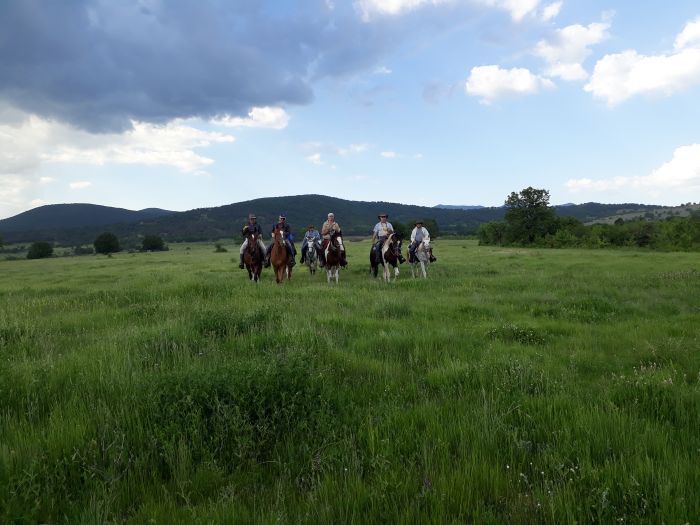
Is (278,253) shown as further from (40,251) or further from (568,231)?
(40,251)

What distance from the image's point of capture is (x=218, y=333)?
756cm

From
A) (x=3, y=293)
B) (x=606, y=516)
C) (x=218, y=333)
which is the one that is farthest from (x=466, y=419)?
(x=3, y=293)

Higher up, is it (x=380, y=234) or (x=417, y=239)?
(x=380, y=234)

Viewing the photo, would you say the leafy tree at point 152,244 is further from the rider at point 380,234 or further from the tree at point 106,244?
the rider at point 380,234

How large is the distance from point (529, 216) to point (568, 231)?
26.2 ft

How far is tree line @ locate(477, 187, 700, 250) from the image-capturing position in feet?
191

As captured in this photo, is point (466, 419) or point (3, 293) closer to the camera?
point (466, 419)

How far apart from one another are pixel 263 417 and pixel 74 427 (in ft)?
5.44

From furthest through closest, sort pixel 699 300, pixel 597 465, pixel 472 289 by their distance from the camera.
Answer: pixel 472 289, pixel 699 300, pixel 597 465

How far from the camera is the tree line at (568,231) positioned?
58.1 meters

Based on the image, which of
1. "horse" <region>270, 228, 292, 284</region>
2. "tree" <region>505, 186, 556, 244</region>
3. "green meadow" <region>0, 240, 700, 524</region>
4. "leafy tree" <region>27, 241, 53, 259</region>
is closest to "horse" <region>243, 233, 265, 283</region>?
"horse" <region>270, 228, 292, 284</region>

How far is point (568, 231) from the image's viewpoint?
6975 centimetres

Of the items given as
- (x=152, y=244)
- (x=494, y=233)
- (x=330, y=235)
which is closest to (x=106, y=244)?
(x=152, y=244)

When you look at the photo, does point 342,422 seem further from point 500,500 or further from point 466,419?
point 500,500
